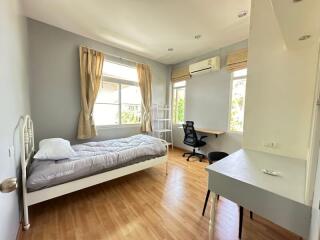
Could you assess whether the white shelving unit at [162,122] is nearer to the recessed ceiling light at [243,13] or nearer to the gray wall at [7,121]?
the recessed ceiling light at [243,13]

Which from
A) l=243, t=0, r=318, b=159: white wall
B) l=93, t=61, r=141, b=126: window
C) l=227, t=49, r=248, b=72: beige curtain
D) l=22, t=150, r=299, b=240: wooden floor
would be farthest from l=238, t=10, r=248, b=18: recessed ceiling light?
l=22, t=150, r=299, b=240: wooden floor

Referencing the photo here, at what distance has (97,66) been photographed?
10.9ft

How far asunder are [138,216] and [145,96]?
316cm

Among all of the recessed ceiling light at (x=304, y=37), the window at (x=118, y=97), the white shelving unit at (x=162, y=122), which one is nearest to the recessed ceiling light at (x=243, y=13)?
the recessed ceiling light at (x=304, y=37)

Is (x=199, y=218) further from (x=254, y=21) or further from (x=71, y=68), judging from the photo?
(x=71, y=68)

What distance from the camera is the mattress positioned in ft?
5.36

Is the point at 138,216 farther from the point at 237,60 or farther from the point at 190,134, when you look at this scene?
the point at 237,60

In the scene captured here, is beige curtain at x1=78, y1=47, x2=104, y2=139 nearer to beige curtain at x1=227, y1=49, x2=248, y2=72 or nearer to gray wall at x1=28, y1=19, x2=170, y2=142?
gray wall at x1=28, y1=19, x2=170, y2=142

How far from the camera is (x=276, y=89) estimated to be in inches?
67.4

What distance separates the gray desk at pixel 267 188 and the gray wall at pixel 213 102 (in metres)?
2.21

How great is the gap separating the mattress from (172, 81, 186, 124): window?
2.24 metres

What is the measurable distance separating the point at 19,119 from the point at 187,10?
2.71m

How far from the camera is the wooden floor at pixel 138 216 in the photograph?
1.54 m

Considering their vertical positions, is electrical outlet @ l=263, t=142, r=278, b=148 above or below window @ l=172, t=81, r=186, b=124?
below
